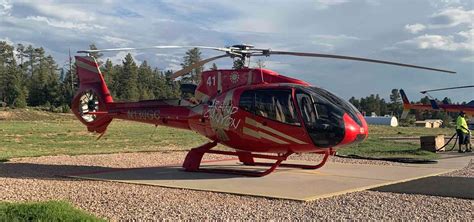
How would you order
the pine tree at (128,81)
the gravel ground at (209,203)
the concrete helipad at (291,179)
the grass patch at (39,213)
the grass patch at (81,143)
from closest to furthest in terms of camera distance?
the grass patch at (39,213) < the gravel ground at (209,203) < the concrete helipad at (291,179) < the grass patch at (81,143) < the pine tree at (128,81)

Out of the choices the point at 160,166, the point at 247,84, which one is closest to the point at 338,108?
the point at 247,84

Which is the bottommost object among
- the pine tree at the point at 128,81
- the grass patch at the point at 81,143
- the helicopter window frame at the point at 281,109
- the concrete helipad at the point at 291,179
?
the concrete helipad at the point at 291,179

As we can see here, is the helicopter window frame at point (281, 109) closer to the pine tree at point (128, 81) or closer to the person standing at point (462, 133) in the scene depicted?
the person standing at point (462, 133)

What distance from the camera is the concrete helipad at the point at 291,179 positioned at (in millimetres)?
10617

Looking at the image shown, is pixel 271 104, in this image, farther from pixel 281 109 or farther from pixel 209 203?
pixel 209 203

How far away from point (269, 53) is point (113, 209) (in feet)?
22.4

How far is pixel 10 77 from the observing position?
94.9 metres

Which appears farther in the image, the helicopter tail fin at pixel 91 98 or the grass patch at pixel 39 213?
the helicopter tail fin at pixel 91 98

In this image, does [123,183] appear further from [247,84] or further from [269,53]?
[269,53]

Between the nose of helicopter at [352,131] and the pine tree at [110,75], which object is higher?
the pine tree at [110,75]

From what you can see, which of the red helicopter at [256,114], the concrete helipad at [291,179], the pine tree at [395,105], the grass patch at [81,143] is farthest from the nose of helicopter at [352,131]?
the pine tree at [395,105]

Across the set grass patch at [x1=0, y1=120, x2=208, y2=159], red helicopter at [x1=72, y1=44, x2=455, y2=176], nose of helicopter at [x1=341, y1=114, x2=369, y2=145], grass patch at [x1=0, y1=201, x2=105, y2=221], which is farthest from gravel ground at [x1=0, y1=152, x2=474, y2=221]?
grass patch at [x1=0, y1=120, x2=208, y2=159]

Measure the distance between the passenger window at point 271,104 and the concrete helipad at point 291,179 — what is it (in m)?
1.57

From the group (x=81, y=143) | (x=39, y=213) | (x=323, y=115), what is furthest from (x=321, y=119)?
(x=81, y=143)
